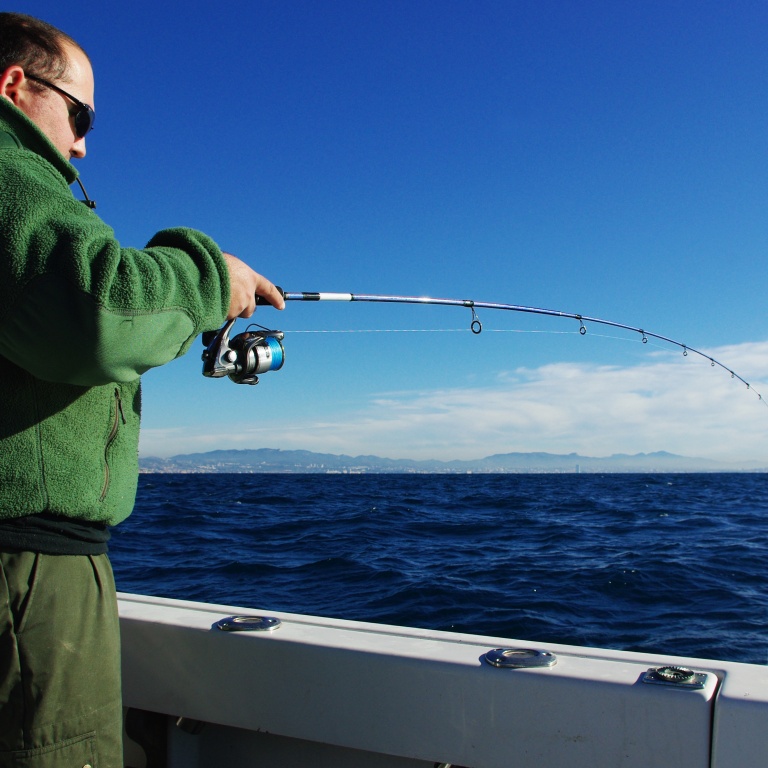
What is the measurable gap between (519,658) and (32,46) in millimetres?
1559

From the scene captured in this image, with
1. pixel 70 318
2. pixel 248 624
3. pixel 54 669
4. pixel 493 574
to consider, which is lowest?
pixel 493 574

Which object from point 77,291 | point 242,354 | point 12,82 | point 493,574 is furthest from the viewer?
point 493,574

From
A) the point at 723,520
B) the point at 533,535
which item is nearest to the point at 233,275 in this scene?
the point at 533,535

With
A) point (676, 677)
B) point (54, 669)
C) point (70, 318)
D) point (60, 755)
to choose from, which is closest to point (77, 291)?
point (70, 318)

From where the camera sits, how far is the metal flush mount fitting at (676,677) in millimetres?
1572

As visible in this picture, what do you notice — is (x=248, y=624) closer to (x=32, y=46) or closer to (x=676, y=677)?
(x=676, y=677)

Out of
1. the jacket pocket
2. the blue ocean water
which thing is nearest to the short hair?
the jacket pocket

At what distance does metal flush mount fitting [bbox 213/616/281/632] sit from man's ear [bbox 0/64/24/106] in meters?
1.36

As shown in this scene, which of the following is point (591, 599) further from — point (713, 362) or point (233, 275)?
point (233, 275)

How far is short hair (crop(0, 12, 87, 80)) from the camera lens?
1.14 meters

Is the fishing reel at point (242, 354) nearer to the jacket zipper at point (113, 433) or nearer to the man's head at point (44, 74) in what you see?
the jacket zipper at point (113, 433)

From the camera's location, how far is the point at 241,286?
1133 millimetres

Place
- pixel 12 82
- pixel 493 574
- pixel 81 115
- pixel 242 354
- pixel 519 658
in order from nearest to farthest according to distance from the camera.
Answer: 1. pixel 12 82
2. pixel 81 115
3. pixel 242 354
4. pixel 519 658
5. pixel 493 574

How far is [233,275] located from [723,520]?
13.8m
